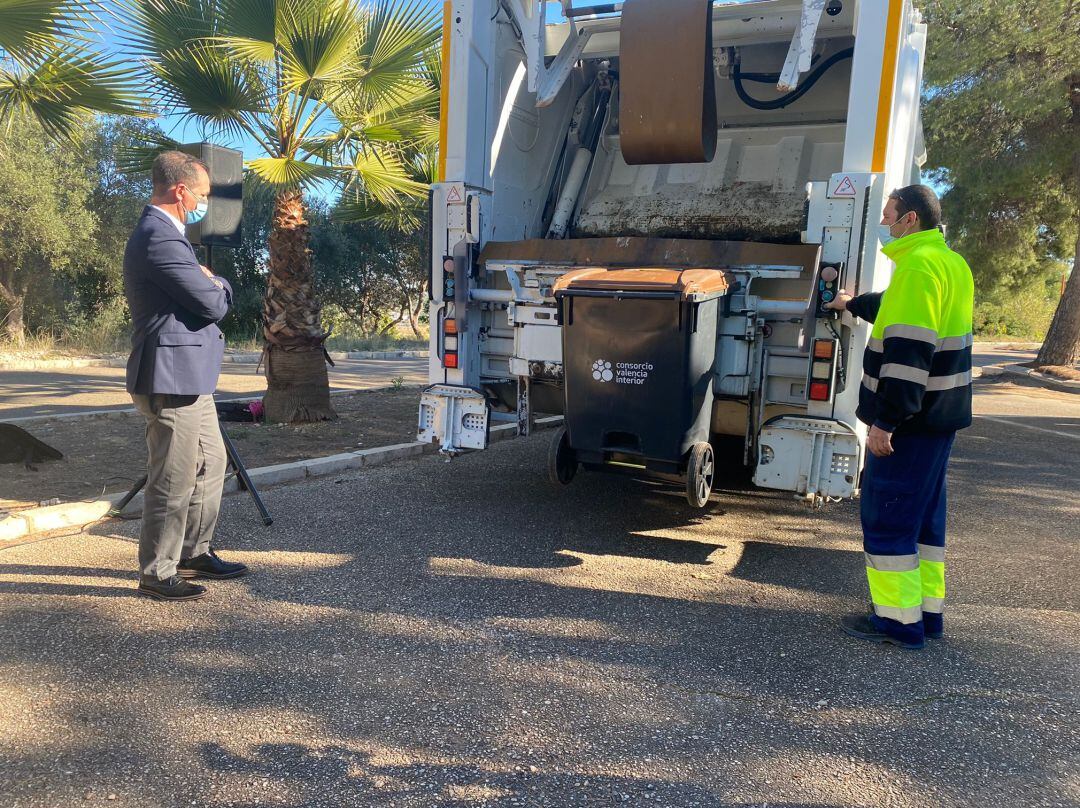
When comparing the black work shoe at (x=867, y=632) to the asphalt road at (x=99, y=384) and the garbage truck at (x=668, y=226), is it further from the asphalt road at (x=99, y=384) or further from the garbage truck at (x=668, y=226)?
the asphalt road at (x=99, y=384)

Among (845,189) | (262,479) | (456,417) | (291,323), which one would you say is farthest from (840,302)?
(291,323)

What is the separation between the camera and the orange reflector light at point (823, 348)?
4.24m

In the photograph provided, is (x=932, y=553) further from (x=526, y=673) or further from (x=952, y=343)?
(x=526, y=673)

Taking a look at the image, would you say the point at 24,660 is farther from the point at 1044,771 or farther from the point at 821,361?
the point at 821,361

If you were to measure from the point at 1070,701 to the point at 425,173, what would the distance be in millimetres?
7636

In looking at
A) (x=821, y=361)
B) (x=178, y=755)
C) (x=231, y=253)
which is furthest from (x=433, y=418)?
(x=231, y=253)

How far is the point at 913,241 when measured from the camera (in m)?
3.45

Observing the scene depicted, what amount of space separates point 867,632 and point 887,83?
2.78 metres

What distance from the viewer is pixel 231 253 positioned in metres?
21.3

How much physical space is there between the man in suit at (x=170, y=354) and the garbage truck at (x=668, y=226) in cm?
176

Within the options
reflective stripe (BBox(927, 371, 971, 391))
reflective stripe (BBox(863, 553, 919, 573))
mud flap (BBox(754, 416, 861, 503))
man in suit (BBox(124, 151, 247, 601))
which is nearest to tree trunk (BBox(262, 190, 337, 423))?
man in suit (BBox(124, 151, 247, 601))

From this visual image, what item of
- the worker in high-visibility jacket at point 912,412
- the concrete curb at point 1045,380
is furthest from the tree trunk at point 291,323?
the concrete curb at point 1045,380

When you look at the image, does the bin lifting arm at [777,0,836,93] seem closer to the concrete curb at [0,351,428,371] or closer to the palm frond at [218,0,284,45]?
the palm frond at [218,0,284,45]

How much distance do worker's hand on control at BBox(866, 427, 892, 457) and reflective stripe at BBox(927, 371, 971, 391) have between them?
0.27 m
